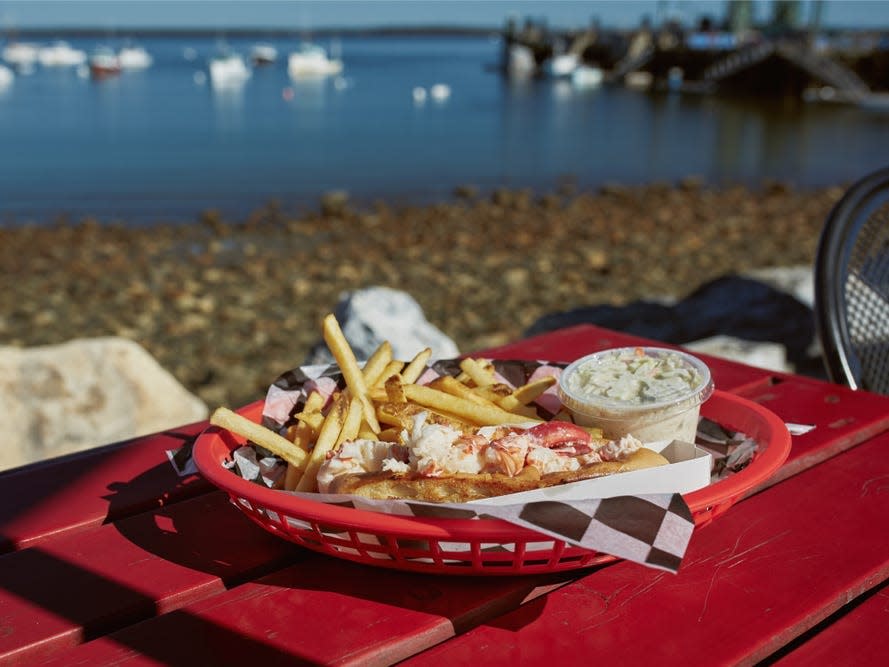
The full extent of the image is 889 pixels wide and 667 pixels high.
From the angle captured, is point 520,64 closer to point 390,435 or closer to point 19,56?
point 19,56

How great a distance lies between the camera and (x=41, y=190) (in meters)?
21.0

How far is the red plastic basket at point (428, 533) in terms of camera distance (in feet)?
4.91

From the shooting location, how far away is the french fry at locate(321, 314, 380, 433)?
2.02 m

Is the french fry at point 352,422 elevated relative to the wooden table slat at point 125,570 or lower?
elevated

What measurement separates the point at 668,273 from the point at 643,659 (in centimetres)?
1064

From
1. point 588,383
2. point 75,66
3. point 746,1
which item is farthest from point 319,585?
point 75,66

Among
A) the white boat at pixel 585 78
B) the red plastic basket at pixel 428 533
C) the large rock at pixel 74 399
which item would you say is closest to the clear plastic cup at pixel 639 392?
the red plastic basket at pixel 428 533

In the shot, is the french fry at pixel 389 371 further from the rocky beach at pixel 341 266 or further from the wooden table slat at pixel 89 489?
the rocky beach at pixel 341 266

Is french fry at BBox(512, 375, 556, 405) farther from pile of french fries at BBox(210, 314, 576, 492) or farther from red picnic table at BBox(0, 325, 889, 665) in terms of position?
red picnic table at BBox(0, 325, 889, 665)

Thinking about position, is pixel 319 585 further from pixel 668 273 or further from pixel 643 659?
pixel 668 273

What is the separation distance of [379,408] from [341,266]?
10224 millimetres

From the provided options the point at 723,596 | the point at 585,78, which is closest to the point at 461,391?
the point at 723,596

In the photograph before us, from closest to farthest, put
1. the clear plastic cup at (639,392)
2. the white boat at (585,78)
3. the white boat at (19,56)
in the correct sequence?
the clear plastic cup at (639,392)
the white boat at (585,78)
the white boat at (19,56)

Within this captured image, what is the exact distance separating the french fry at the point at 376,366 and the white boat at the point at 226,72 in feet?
227
